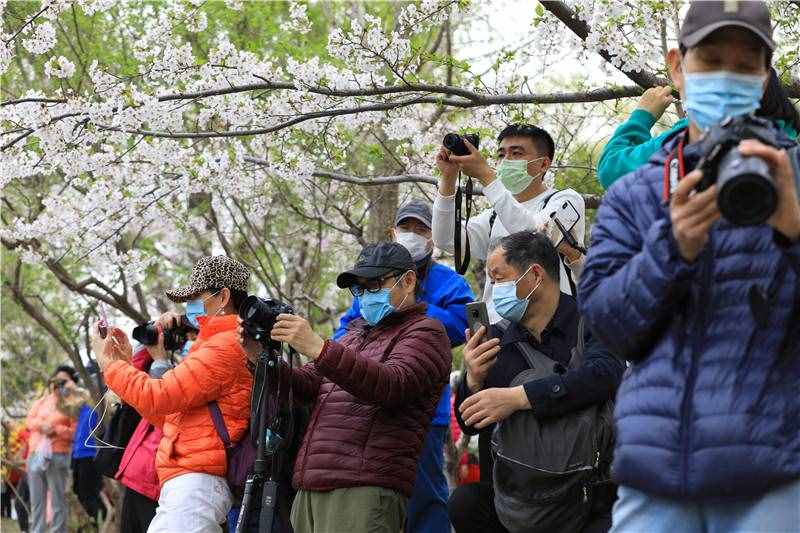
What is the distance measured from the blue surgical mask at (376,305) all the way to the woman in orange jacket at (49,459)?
9281mm

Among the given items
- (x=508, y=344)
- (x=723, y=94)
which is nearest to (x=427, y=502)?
(x=508, y=344)

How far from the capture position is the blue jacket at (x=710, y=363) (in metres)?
2.62

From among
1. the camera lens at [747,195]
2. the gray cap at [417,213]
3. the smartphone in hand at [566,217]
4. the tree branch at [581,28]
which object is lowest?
the camera lens at [747,195]

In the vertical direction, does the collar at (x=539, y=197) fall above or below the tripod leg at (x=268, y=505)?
above

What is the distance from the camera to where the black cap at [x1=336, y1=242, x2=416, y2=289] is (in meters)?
5.86

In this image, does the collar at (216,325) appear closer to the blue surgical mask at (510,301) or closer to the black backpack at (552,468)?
the blue surgical mask at (510,301)

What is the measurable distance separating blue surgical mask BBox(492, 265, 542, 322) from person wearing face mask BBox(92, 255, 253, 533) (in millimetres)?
1602

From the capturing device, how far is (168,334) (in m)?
7.36

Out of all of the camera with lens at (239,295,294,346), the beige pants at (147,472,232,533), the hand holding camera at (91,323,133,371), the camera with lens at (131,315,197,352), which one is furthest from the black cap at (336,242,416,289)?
the camera with lens at (131,315,197,352)

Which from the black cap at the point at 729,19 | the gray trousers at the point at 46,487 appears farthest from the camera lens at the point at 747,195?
the gray trousers at the point at 46,487

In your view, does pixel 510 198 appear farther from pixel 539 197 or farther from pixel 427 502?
pixel 427 502

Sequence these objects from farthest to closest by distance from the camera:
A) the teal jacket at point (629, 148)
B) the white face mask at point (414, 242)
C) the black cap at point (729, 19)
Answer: the white face mask at point (414, 242) < the teal jacket at point (629, 148) < the black cap at point (729, 19)

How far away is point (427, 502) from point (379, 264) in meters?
1.27

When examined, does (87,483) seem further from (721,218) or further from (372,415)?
(721,218)
